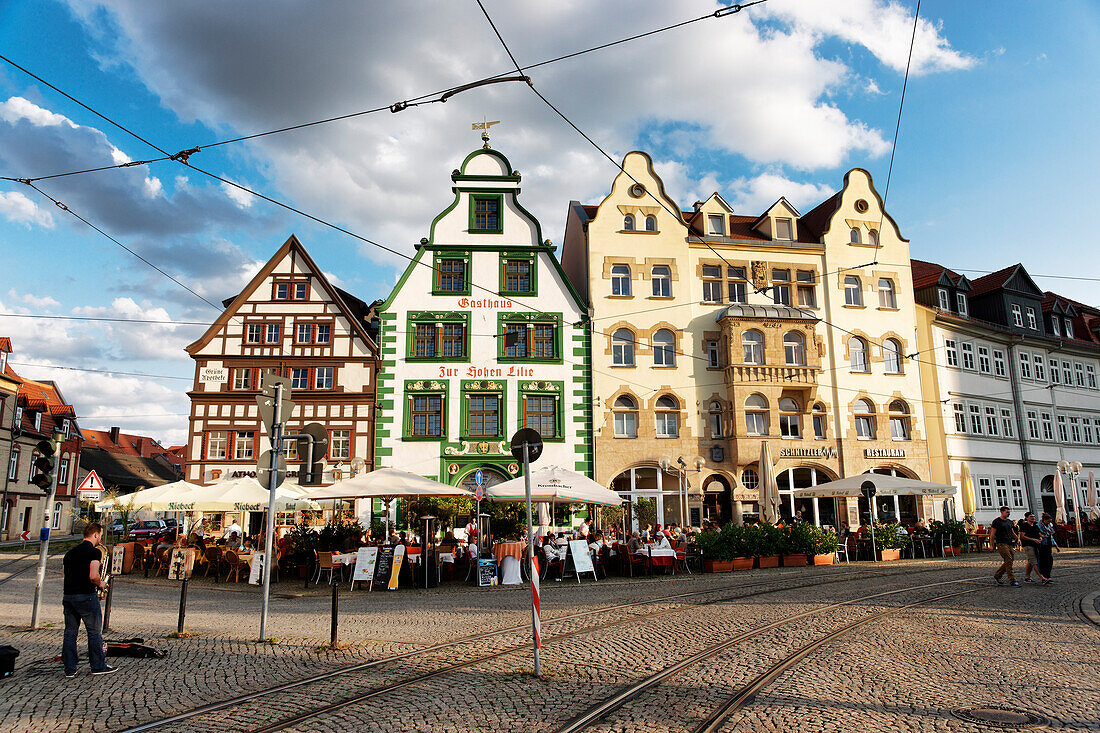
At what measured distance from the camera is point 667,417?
33.0 metres

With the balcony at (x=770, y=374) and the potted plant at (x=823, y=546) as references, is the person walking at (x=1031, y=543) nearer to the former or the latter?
the potted plant at (x=823, y=546)

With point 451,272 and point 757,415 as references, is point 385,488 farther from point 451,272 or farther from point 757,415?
point 757,415

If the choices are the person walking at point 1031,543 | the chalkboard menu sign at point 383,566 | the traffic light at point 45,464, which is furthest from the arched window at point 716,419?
the traffic light at point 45,464

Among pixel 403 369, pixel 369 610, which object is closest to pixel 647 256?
pixel 403 369

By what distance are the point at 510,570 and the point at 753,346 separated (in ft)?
57.9

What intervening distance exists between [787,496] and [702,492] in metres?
3.92

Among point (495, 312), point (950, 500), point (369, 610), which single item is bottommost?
point (369, 610)

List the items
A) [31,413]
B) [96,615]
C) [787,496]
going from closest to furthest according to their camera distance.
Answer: [96,615] < [787,496] < [31,413]

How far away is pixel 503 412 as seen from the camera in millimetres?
31500

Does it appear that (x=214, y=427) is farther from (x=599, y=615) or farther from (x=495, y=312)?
(x=599, y=615)

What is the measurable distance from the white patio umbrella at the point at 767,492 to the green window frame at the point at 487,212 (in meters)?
14.1

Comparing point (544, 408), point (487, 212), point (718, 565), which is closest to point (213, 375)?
point (487, 212)

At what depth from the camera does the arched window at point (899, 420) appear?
115 feet

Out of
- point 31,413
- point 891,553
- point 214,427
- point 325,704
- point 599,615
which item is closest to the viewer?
point 325,704
